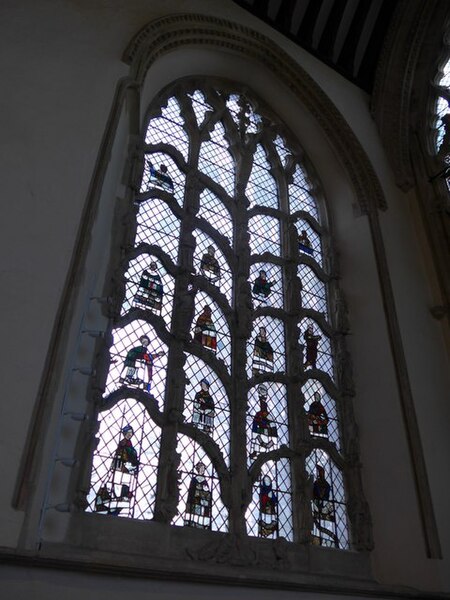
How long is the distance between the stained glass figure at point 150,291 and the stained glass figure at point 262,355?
1.01 metres

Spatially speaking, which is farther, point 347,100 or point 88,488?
point 347,100

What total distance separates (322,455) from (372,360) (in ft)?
3.80

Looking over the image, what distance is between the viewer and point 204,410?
439 centimetres

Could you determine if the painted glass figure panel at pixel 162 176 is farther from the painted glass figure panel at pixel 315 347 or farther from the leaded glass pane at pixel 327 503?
the leaded glass pane at pixel 327 503

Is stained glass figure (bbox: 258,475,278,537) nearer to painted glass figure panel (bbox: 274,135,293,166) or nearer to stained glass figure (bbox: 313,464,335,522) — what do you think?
stained glass figure (bbox: 313,464,335,522)

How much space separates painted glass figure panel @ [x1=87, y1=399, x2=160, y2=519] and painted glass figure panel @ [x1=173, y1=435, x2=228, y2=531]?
0.75 ft

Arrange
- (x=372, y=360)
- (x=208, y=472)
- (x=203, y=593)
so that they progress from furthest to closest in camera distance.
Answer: (x=372, y=360)
(x=208, y=472)
(x=203, y=593)

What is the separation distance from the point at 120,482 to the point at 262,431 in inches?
53.5

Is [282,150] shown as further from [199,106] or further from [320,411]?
[320,411]

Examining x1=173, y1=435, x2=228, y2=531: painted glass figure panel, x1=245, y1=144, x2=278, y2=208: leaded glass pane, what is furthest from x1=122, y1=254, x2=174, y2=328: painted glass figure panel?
x1=245, y1=144, x2=278, y2=208: leaded glass pane

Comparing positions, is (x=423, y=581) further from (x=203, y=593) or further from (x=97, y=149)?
(x=97, y=149)

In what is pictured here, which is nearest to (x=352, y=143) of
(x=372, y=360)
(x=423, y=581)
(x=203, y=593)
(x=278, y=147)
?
(x=278, y=147)

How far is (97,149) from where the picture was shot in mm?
4340

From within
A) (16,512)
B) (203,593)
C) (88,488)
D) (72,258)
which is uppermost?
(72,258)
